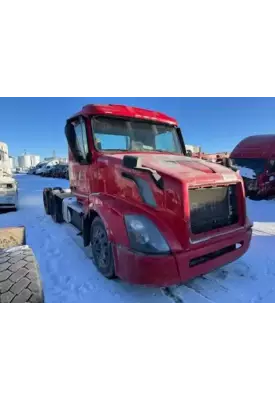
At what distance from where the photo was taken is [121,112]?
360 centimetres

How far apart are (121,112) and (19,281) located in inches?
103

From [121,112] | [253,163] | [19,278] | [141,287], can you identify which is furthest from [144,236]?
[253,163]

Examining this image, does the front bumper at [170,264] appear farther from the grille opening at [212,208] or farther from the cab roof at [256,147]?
the cab roof at [256,147]

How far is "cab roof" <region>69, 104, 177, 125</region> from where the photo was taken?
138 inches

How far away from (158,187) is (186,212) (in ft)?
1.29

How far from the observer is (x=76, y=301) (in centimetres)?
268

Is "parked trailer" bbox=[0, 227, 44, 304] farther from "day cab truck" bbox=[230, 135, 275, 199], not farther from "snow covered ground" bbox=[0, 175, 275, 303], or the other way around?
"day cab truck" bbox=[230, 135, 275, 199]

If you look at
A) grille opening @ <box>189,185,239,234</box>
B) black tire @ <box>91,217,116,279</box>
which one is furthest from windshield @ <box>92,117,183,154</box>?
grille opening @ <box>189,185,239,234</box>

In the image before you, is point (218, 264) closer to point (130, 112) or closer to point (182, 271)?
point (182, 271)

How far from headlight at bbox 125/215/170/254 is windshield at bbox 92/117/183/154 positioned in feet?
4.46

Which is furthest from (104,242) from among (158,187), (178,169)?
(178,169)

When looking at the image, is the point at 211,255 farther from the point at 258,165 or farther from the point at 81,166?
the point at 258,165

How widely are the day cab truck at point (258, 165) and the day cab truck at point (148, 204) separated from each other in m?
6.17

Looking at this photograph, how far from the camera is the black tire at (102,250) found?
9.75 ft
